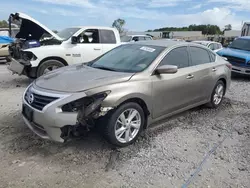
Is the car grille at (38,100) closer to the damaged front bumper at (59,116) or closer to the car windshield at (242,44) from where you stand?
the damaged front bumper at (59,116)

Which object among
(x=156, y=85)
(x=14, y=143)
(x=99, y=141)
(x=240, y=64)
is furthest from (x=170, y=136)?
(x=240, y=64)

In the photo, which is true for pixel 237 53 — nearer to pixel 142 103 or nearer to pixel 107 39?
pixel 107 39

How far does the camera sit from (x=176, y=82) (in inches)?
167

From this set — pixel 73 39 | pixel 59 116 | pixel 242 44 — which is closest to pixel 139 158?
pixel 59 116

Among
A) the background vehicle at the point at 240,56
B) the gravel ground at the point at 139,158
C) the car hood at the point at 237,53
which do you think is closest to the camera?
the gravel ground at the point at 139,158

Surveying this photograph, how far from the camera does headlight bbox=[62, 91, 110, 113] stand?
314cm

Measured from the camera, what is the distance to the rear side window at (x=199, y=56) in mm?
4832

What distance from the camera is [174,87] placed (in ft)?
13.8

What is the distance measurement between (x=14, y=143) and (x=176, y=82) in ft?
8.95

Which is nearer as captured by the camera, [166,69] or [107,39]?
[166,69]

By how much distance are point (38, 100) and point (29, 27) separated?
16.8 feet

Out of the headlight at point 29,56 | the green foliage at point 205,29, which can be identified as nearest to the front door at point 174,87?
the headlight at point 29,56

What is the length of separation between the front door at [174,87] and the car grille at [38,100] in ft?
5.17

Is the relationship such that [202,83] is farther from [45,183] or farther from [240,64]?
[240,64]
